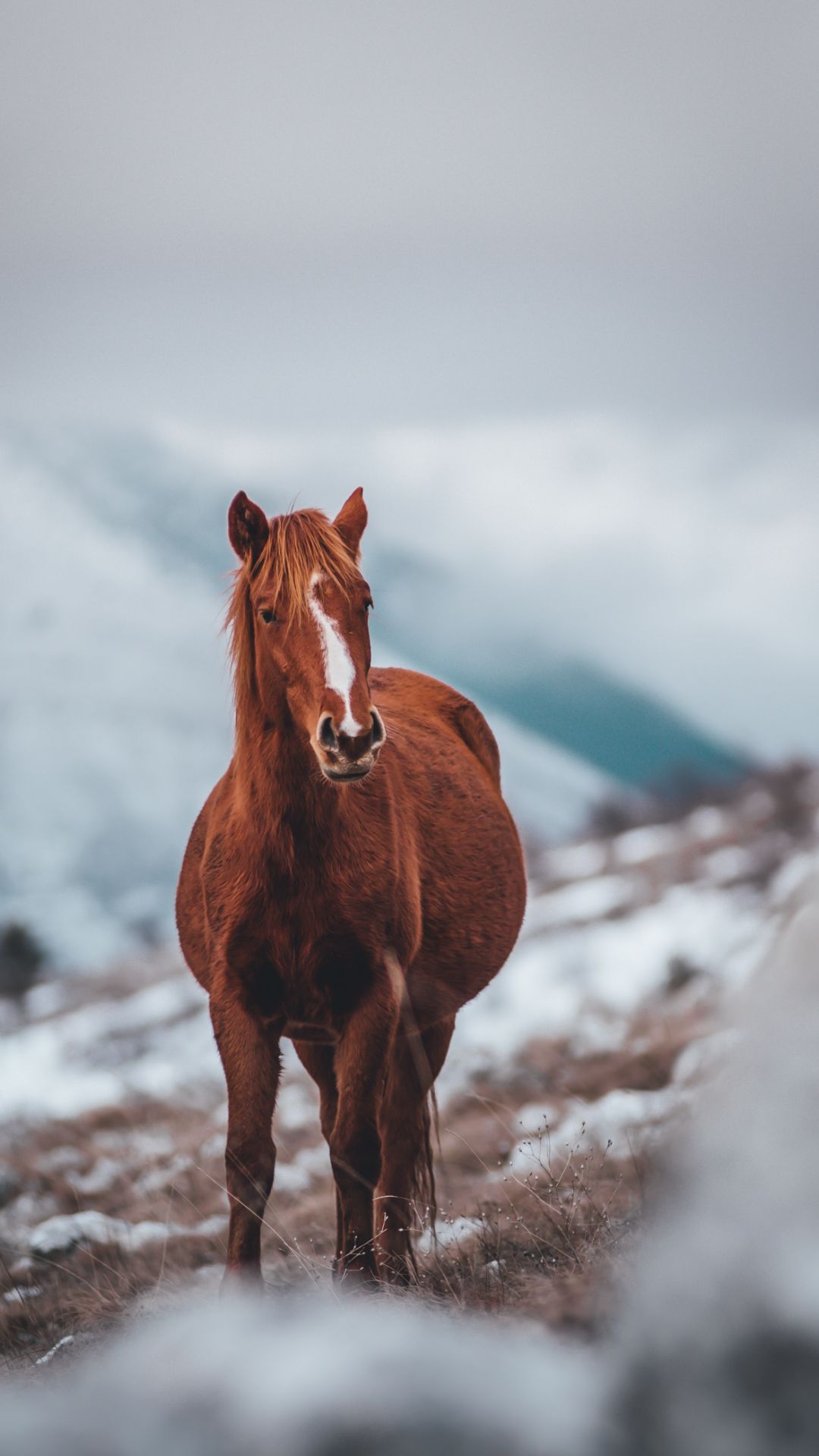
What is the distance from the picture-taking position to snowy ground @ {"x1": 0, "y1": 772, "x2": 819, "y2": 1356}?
205 inches

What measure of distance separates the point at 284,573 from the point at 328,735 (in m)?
0.65

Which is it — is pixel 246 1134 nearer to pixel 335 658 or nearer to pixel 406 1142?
pixel 406 1142

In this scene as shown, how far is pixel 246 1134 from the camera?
387 centimetres

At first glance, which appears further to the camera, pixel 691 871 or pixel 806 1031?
pixel 691 871

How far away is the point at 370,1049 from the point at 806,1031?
1.79 metres

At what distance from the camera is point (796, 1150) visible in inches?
83.1

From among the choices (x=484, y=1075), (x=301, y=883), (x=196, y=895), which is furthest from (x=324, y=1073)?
(x=484, y=1075)

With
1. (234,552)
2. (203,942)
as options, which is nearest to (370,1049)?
(203,942)

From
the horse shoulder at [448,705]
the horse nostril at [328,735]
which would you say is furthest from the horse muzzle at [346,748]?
the horse shoulder at [448,705]

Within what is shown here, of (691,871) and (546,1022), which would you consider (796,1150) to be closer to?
(546,1022)

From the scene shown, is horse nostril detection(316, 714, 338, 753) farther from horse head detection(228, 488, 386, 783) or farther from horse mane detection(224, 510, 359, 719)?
horse mane detection(224, 510, 359, 719)

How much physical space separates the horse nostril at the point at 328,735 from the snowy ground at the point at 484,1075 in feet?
4.21

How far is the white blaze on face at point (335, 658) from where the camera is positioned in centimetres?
345

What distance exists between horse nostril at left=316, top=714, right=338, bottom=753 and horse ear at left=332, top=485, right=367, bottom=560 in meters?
0.79
